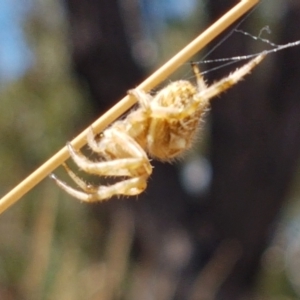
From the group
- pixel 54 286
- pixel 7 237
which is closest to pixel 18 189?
pixel 54 286

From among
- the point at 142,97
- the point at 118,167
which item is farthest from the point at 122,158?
the point at 142,97

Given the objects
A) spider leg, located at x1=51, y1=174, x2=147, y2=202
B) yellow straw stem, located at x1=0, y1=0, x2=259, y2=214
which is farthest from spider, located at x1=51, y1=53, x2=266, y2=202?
yellow straw stem, located at x1=0, y1=0, x2=259, y2=214

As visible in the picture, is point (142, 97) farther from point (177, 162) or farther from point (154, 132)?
point (177, 162)

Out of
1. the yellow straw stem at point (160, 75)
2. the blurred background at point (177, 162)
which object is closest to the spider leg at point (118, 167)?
the yellow straw stem at point (160, 75)

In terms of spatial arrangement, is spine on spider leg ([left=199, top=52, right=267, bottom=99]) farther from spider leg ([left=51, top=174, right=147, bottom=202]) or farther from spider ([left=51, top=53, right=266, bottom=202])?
spider leg ([left=51, top=174, right=147, bottom=202])

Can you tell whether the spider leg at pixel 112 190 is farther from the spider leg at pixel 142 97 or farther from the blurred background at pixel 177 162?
the blurred background at pixel 177 162
